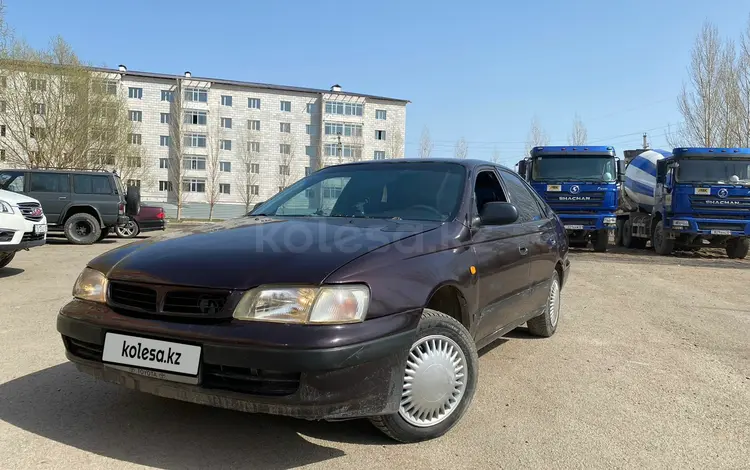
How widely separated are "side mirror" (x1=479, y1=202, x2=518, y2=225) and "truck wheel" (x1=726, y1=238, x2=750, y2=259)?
47.4ft

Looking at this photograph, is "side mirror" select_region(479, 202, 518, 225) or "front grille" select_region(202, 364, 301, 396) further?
"side mirror" select_region(479, 202, 518, 225)

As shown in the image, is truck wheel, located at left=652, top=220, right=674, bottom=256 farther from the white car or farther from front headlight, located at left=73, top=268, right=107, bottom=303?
front headlight, located at left=73, top=268, right=107, bottom=303

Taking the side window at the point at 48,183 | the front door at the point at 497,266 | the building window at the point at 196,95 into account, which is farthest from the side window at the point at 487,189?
the building window at the point at 196,95

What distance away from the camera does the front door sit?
3.18 meters

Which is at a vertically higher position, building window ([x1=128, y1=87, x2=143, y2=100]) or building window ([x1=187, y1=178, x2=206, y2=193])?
building window ([x1=128, y1=87, x2=143, y2=100])

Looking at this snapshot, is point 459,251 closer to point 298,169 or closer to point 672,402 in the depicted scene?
point 672,402

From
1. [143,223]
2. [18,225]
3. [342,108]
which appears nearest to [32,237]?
[18,225]

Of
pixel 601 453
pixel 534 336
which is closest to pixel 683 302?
pixel 534 336

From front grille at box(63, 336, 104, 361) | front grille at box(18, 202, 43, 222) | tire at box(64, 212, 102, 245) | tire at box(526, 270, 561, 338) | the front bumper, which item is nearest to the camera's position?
the front bumper

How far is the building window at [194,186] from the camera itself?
175 feet

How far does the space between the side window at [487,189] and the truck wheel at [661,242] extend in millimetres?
13080

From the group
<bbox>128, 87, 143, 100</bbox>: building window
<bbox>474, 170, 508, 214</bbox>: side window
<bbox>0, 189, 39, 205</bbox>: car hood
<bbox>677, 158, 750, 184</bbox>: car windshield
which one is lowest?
<bbox>0, 189, 39, 205</bbox>: car hood

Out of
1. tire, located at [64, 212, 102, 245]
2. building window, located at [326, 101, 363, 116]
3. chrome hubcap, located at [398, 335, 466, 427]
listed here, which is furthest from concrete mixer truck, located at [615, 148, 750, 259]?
building window, located at [326, 101, 363, 116]

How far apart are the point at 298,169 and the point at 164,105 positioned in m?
14.9
